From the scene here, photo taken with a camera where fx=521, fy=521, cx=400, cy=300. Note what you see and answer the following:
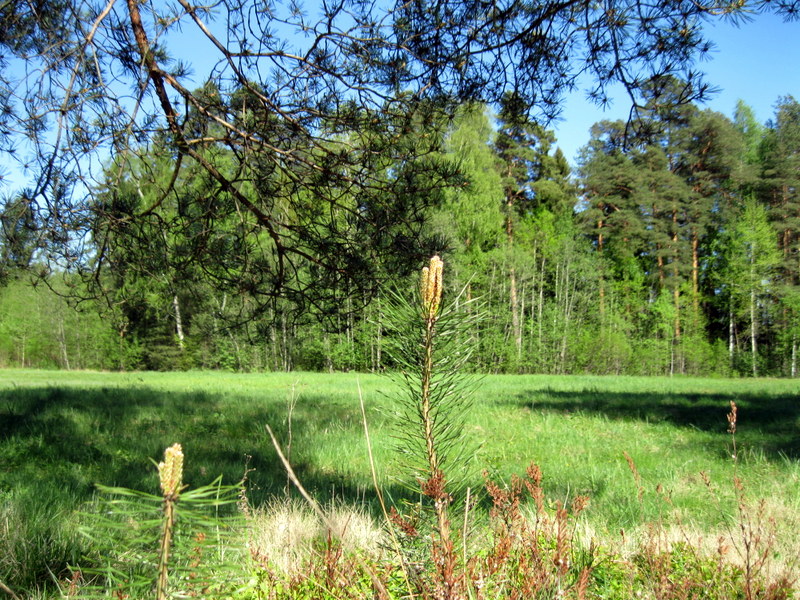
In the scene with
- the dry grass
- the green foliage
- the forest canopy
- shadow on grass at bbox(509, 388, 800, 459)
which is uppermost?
the forest canopy

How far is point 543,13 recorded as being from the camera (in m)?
3.34

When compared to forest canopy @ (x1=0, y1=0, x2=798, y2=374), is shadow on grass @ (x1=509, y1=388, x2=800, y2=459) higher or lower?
lower

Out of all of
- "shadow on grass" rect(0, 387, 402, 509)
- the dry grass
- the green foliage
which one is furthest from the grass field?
the green foliage

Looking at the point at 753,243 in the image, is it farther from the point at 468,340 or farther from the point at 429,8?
the point at 468,340

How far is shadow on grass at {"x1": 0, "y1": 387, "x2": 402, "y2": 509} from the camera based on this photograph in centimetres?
374

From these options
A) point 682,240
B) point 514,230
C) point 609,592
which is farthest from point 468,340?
point 682,240

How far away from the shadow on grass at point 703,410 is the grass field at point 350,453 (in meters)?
0.03

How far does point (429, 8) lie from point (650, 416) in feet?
20.4

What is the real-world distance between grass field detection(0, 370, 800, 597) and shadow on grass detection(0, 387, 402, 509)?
0.06 ft

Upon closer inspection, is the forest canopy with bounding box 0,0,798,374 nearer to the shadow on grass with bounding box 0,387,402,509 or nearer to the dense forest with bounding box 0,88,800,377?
the shadow on grass with bounding box 0,387,402,509

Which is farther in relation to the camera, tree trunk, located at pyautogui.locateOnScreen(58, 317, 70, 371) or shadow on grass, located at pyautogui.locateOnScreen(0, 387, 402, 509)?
tree trunk, located at pyautogui.locateOnScreen(58, 317, 70, 371)

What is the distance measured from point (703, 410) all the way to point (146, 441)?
7.54m

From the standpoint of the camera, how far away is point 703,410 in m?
7.82

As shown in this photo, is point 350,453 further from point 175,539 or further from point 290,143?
point 175,539
